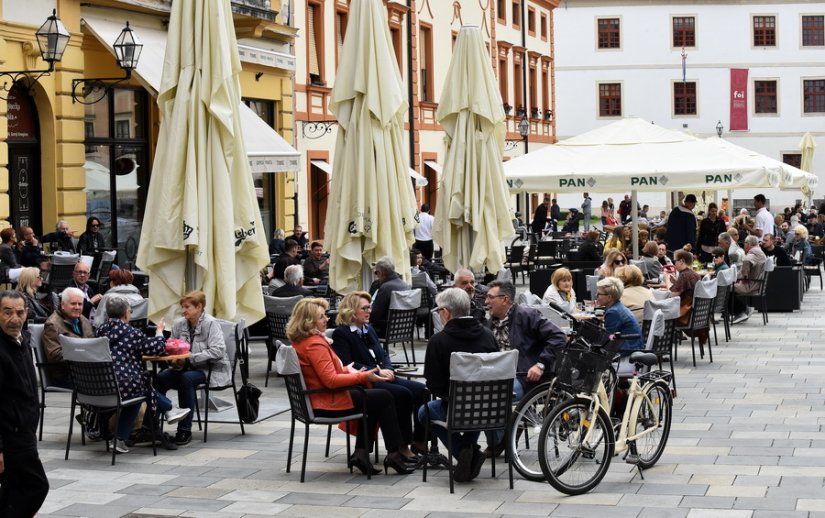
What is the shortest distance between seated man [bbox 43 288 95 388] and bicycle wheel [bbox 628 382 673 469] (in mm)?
4326

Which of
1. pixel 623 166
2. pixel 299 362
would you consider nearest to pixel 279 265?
pixel 623 166

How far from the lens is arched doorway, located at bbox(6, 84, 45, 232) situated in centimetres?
1958

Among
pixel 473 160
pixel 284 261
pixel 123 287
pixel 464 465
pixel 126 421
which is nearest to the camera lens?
pixel 464 465

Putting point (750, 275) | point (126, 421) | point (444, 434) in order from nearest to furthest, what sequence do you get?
point (444, 434)
point (126, 421)
point (750, 275)

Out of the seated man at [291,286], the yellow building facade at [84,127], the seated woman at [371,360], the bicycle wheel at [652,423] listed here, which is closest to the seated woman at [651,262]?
the seated man at [291,286]

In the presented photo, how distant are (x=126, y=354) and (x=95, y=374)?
0.89ft

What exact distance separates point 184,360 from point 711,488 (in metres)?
4.22

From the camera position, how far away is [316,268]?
1795cm

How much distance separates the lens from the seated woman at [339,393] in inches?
371

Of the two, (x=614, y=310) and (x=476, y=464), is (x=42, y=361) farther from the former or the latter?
(x=614, y=310)

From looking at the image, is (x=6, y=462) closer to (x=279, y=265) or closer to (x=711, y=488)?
(x=711, y=488)

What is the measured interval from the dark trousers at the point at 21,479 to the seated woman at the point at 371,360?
3235 millimetres

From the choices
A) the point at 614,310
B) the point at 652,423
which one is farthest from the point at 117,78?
the point at 652,423

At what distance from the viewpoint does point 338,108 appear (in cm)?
1484
